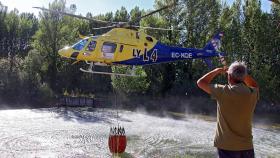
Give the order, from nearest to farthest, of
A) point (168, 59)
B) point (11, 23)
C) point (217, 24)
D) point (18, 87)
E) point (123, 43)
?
point (123, 43)
point (168, 59)
point (18, 87)
point (217, 24)
point (11, 23)

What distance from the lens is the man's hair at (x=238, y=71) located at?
482 centimetres

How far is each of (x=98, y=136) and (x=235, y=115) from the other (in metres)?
13.1

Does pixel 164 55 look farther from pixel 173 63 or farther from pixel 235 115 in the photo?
pixel 173 63

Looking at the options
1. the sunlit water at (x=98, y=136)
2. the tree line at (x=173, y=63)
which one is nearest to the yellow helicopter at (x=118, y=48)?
the sunlit water at (x=98, y=136)

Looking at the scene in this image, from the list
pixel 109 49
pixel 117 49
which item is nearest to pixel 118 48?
pixel 117 49

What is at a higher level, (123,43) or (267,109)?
(123,43)

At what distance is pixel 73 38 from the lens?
41250 mm

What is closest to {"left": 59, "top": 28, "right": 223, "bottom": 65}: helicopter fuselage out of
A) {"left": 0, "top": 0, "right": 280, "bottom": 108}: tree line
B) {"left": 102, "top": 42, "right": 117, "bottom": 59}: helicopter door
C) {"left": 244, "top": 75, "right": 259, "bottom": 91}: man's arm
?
{"left": 102, "top": 42, "right": 117, "bottom": 59}: helicopter door

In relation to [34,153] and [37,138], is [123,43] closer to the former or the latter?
[34,153]

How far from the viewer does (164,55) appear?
14.2 meters

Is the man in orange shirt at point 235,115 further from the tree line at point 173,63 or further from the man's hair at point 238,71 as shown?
the tree line at point 173,63

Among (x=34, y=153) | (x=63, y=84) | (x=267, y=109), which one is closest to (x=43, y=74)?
(x=63, y=84)

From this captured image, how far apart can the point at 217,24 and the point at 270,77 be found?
24.7 ft

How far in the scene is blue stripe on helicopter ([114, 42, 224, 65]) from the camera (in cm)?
1377
